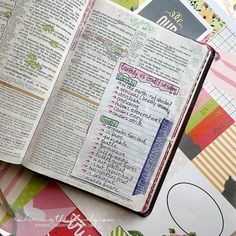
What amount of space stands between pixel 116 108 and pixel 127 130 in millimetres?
33

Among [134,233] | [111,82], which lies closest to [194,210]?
[134,233]

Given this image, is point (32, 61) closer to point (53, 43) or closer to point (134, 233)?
point (53, 43)

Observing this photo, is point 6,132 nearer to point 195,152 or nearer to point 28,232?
point 28,232

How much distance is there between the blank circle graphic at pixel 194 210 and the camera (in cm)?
55

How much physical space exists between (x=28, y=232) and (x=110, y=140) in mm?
163

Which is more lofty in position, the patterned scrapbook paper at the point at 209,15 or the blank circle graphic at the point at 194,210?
the patterned scrapbook paper at the point at 209,15

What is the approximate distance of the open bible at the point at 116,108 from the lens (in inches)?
20.9

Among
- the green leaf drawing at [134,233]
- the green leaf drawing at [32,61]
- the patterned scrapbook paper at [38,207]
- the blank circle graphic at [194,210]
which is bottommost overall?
the patterned scrapbook paper at [38,207]

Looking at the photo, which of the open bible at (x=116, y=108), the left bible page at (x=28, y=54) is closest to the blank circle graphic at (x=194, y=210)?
the open bible at (x=116, y=108)

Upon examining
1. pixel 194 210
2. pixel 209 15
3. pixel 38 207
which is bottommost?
pixel 38 207

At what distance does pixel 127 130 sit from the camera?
543 millimetres

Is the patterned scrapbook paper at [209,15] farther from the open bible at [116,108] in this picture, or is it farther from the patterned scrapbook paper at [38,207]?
the patterned scrapbook paper at [38,207]

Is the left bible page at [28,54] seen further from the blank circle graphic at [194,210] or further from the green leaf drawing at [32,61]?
the blank circle graphic at [194,210]

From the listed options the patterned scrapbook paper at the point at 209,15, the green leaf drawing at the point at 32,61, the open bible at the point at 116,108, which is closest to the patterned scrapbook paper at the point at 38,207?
the open bible at the point at 116,108
